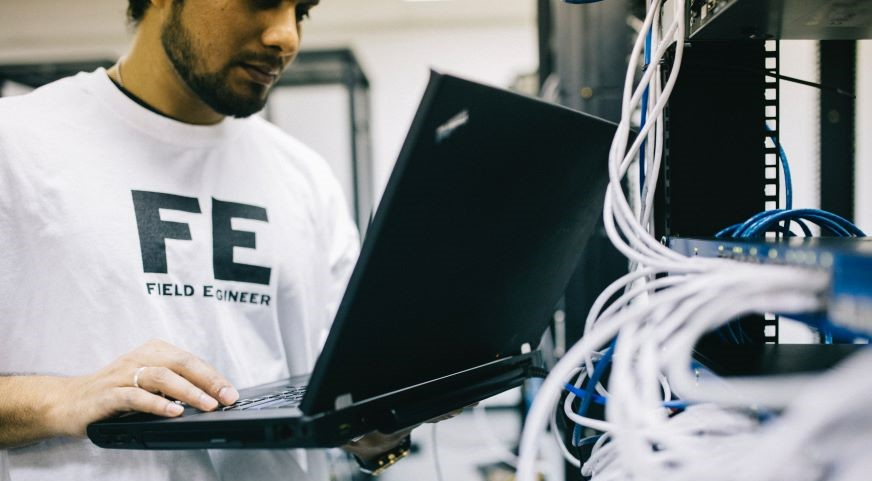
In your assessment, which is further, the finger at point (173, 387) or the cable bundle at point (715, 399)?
the finger at point (173, 387)

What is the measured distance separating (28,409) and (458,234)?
22.3 inches

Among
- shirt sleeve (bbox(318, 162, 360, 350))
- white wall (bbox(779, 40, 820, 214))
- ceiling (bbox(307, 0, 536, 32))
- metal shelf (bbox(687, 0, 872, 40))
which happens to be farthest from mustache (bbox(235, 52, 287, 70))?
ceiling (bbox(307, 0, 536, 32))

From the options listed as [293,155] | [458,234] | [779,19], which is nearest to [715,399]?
[458,234]

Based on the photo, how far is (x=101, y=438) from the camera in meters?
0.55

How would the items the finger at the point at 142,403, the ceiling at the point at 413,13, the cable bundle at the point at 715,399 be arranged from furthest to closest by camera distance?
the ceiling at the point at 413,13 < the finger at the point at 142,403 < the cable bundle at the point at 715,399

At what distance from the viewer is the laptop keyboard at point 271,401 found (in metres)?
0.55

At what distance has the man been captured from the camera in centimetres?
71

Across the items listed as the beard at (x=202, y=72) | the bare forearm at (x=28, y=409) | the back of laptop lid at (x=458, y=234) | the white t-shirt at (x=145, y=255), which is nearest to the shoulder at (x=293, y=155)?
the white t-shirt at (x=145, y=255)

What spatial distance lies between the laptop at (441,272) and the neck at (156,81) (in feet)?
1.71

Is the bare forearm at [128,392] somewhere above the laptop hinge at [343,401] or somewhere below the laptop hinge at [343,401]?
below

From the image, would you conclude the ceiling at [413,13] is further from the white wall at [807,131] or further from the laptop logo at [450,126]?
the laptop logo at [450,126]

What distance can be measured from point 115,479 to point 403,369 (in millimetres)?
475

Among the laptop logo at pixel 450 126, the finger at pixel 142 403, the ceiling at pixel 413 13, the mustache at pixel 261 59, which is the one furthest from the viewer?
the ceiling at pixel 413 13

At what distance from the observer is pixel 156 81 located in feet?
2.97
